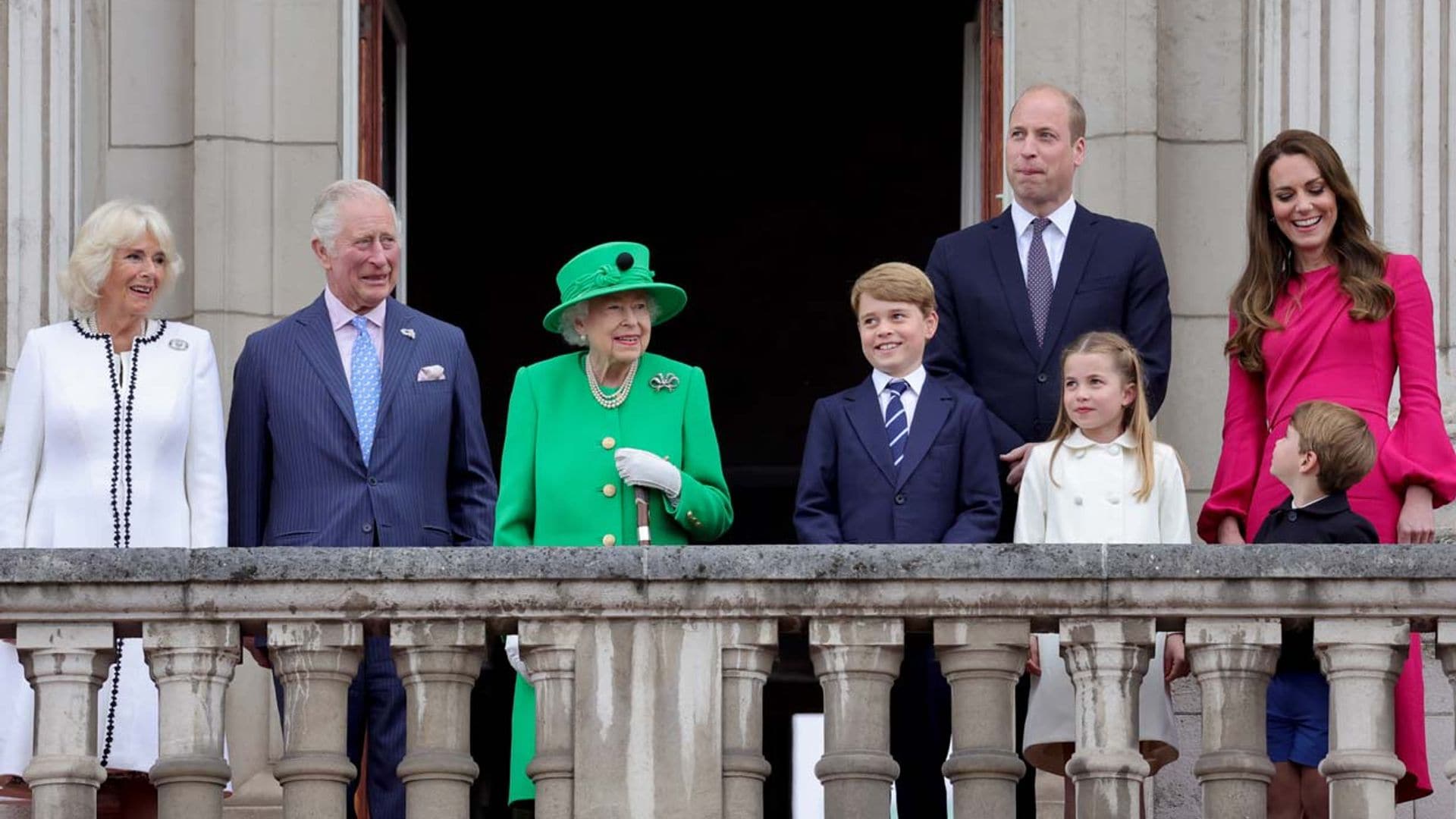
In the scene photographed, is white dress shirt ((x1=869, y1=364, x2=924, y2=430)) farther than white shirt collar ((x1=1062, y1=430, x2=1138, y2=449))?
Yes

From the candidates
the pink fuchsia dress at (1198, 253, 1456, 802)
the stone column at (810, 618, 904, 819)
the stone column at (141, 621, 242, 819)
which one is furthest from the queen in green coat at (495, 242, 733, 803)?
the pink fuchsia dress at (1198, 253, 1456, 802)

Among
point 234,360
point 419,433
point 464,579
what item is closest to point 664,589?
point 464,579

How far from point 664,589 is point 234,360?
3.53 m

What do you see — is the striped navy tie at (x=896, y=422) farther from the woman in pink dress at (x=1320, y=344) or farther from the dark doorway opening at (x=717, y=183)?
the dark doorway opening at (x=717, y=183)

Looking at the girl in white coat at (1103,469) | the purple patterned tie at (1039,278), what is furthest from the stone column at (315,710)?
the purple patterned tie at (1039,278)

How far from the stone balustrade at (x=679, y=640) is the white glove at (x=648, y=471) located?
27.5 inches

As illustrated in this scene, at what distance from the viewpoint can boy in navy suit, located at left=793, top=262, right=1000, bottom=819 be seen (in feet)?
24.3

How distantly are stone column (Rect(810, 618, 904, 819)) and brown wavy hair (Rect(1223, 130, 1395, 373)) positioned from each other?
1448 mm

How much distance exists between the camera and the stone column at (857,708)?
6.48 m

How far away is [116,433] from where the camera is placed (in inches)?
287

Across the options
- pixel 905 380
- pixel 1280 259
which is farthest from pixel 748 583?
pixel 1280 259

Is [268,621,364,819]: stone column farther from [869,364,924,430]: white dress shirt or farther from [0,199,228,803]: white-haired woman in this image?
[869,364,924,430]: white dress shirt

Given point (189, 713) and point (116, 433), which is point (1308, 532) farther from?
point (116, 433)

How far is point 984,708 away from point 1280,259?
5.38ft
